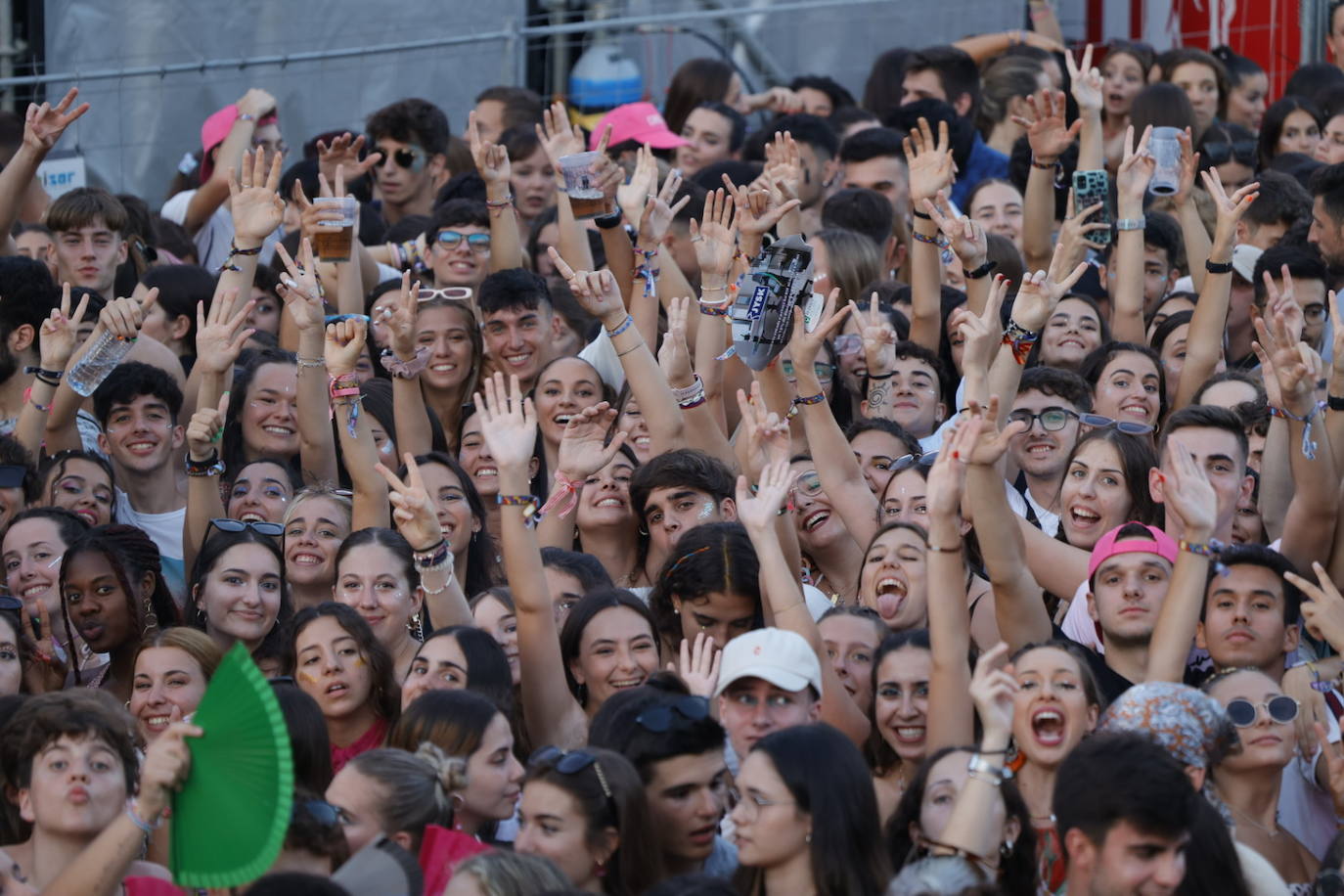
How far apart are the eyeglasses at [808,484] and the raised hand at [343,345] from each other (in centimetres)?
152

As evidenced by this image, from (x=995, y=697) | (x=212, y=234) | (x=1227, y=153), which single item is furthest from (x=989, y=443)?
(x=212, y=234)

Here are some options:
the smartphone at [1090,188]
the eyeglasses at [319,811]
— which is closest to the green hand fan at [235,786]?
the eyeglasses at [319,811]

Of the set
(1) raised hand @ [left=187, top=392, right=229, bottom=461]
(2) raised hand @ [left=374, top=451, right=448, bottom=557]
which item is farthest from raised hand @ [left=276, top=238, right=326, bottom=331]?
(2) raised hand @ [left=374, top=451, right=448, bottom=557]

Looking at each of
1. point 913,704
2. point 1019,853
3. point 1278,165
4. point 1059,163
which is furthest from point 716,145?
point 1019,853

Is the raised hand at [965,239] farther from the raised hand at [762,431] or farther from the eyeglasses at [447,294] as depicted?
the eyeglasses at [447,294]

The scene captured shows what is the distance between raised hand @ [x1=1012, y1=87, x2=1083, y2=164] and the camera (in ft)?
28.2

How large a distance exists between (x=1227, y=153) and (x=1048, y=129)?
160cm

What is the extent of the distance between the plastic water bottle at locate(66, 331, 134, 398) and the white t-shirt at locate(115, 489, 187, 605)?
45cm

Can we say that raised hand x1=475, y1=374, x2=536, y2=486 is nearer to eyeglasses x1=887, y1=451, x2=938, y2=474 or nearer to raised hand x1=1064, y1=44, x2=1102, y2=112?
eyeglasses x1=887, y1=451, x2=938, y2=474

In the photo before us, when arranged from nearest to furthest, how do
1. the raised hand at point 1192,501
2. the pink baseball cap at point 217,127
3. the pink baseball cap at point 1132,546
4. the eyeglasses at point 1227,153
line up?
the raised hand at point 1192,501, the pink baseball cap at point 1132,546, the eyeglasses at point 1227,153, the pink baseball cap at point 217,127

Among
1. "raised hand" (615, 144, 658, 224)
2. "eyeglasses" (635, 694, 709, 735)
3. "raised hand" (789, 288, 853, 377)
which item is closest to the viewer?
"eyeglasses" (635, 694, 709, 735)

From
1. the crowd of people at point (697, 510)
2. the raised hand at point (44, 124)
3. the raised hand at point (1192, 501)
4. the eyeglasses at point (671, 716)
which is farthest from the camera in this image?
the raised hand at point (44, 124)

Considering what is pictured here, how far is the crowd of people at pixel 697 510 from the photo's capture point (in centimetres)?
494

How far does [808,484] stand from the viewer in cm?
702
